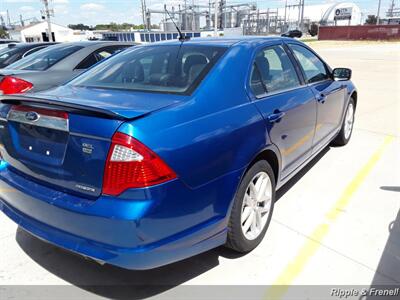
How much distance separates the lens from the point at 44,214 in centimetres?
236

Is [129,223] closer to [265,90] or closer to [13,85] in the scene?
[265,90]

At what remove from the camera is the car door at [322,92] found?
161 inches

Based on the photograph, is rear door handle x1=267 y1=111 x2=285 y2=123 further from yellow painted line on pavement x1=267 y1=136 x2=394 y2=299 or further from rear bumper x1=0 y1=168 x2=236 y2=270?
yellow painted line on pavement x1=267 y1=136 x2=394 y2=299

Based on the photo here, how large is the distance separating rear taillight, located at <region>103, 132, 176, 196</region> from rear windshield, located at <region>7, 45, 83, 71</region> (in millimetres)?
4830

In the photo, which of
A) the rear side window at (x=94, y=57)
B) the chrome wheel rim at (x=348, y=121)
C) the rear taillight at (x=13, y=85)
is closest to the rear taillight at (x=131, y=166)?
the rear taillight at (x=13, y=85)

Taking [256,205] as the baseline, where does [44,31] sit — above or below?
below

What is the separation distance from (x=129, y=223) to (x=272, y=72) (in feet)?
6.77

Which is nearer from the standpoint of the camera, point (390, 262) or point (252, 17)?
point (390, 262)

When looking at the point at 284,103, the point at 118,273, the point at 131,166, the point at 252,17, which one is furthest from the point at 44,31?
the point at 131,166

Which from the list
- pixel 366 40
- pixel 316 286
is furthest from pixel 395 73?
pixel 366 40

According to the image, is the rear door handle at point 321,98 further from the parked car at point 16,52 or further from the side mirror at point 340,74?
the parked car at point 16,52

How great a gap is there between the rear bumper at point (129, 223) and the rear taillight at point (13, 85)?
3426mm

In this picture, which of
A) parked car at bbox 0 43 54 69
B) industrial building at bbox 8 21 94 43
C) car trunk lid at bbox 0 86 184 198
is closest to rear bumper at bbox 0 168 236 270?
car trunk lid at bbox 0 86 184 198

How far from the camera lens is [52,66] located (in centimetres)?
622
